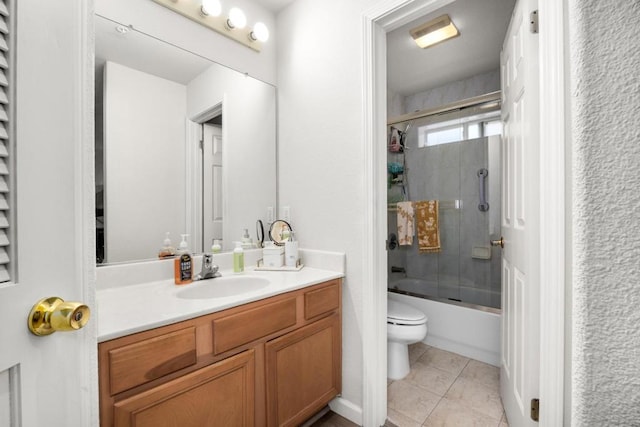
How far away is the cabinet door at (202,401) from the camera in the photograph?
2.89 feet

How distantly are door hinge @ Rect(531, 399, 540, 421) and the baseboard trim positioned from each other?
0.79m

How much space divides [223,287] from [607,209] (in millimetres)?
1447

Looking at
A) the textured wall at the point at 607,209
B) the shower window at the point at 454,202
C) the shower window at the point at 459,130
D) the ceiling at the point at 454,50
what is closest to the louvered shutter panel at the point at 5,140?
the textured wall at the point at 607,209

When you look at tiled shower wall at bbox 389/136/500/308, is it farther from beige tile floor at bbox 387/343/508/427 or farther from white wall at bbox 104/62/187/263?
white wall at bbox 104/62/187/263

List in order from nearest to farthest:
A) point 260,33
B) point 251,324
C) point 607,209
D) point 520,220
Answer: point 607,209 → point 251,324 → point 520,220 → point 260,33

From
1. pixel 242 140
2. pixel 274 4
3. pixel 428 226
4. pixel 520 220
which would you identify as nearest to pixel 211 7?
pixel 274 4

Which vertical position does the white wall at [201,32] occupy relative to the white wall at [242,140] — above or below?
above

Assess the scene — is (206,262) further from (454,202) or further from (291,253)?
(454,202)

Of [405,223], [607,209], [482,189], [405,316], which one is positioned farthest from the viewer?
[405,223]

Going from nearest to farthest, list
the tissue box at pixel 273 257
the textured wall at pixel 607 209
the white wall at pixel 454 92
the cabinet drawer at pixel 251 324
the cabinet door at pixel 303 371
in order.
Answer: the textured wall at pixel 607 209, the cabinet drawer at pixel 251 324, the cabinet door at pixel 303 371, the tissue box at pixel 273 257, the white wall at pixel 454 92

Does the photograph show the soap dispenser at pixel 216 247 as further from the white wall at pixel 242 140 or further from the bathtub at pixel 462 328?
the bathtub at pixel 462 328

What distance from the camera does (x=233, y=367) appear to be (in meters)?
1.10

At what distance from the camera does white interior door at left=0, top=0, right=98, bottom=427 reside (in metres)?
0.43

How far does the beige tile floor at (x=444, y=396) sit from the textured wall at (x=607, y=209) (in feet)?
4.82
